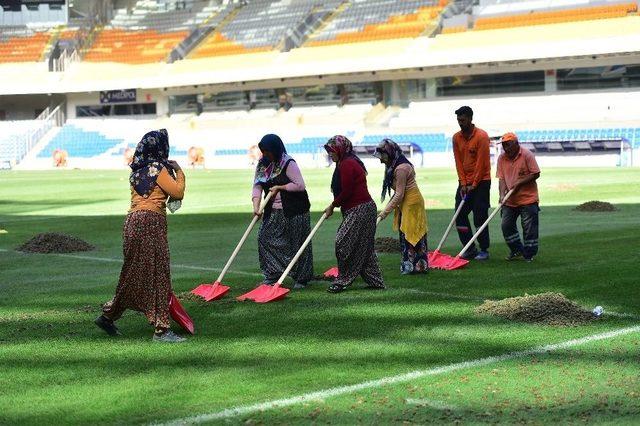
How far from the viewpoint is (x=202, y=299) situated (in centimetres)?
1161

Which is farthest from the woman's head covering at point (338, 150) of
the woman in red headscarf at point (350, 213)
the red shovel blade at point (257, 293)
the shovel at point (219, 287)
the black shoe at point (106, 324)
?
the black shoe at point (106, 324)

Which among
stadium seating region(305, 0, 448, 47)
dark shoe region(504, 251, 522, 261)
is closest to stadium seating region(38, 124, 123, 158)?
stadium seating region(305, 0, 448, 47)

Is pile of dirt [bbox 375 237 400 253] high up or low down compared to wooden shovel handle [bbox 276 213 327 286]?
down

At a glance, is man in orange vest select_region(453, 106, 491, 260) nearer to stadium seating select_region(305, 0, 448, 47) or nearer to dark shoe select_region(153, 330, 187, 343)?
dark shoe select_region(153, 330, 187, 343)

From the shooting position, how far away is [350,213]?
39.1ft

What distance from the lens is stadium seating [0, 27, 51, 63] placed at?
71.7 metres

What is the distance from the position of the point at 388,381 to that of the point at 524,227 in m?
7.37

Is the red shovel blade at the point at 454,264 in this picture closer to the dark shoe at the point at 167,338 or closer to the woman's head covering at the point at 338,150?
the woman's head covering at the point at 338,150

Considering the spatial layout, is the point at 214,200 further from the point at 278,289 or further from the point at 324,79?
the point at 324,79

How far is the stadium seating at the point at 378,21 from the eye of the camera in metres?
59.7

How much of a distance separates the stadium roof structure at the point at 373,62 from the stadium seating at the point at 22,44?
89 cm

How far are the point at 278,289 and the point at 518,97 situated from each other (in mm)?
43951

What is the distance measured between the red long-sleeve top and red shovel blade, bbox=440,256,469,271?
237 centimetres

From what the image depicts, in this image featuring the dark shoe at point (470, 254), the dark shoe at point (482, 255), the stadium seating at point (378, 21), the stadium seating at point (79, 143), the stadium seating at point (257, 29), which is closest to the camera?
the dark shoe at point (470, 254)
